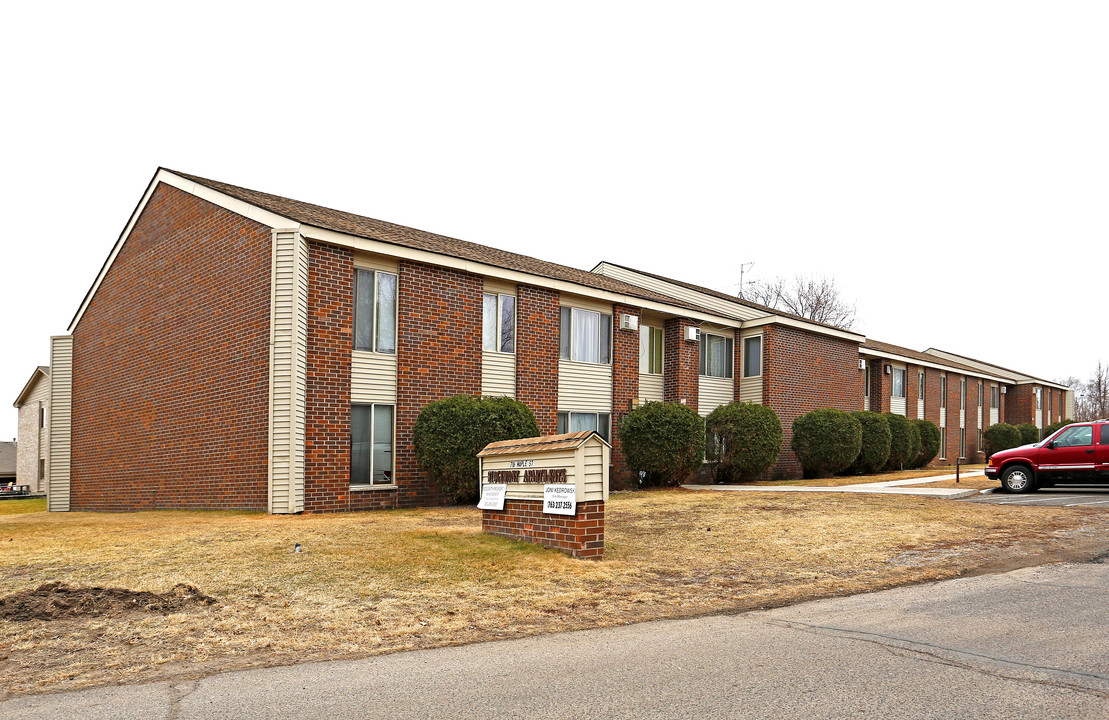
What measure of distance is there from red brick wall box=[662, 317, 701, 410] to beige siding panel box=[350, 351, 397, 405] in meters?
9.88

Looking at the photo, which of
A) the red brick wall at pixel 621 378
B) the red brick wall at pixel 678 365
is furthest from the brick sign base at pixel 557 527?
the red brick wall at pixel 678 365

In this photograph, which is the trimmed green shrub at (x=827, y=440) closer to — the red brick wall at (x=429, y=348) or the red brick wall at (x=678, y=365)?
the red brick wall at (x=678, y=365)

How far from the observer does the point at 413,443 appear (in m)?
16.5

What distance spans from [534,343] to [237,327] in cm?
679

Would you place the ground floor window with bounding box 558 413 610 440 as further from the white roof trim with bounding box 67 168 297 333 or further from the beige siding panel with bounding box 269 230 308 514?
the white roof trim with bounding box 67 168 297 333

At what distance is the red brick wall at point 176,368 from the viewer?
51.8ft

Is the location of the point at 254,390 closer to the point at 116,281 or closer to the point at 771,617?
the point at 116,281

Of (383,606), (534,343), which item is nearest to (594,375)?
(534,343)

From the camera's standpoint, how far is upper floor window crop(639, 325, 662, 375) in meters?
23.9

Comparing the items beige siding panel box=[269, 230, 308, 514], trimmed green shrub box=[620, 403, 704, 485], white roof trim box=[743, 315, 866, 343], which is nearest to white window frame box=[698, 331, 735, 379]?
white roof trim box=[743, 315, 866, 343]

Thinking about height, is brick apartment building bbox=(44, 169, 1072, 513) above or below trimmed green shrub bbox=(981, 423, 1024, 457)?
above

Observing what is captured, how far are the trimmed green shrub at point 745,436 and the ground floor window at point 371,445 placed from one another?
10316mm

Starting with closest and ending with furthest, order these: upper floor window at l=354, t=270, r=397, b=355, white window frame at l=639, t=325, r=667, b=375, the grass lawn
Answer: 1. the grass lawn
2. upper floor window at l=354, t=270, r=397, b=355
3. white window frame at l=639, t=325, r=667, b=375

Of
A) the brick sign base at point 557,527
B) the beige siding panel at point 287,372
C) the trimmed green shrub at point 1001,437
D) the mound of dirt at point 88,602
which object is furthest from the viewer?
the trimmed green shrub at point 1001,437
